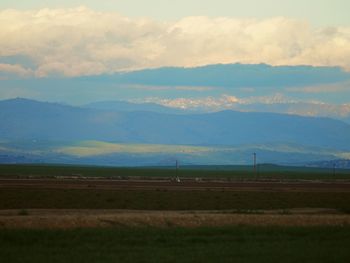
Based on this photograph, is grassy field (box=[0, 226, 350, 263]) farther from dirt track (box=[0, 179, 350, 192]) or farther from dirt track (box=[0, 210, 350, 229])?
dirt track (box=[0, 179, 350, 192])

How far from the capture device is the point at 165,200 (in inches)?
1971

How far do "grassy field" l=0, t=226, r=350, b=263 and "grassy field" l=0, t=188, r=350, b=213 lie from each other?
49.6 feet

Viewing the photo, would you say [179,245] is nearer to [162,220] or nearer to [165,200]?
[162,220]

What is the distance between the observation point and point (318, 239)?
27.3 meters

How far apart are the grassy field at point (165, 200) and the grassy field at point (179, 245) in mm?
15104

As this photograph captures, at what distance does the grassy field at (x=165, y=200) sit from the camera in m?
46.0

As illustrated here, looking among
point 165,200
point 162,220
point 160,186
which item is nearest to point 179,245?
point 162,220

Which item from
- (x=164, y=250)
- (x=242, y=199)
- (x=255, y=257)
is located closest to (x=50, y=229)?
(x=164, y=250)

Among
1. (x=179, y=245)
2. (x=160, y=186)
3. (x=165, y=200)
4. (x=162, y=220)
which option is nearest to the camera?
(x=179, y=245)

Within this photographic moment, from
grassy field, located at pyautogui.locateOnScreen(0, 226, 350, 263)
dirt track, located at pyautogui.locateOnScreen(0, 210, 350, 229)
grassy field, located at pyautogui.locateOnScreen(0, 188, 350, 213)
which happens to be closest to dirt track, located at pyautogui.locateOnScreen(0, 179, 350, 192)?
grassy field, located at pyautogui.locateOnScreen(0, 188, 350, 213)

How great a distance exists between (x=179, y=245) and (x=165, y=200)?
A: 81.5 ft

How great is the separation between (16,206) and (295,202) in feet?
56.8

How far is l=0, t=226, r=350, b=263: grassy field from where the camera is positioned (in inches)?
878

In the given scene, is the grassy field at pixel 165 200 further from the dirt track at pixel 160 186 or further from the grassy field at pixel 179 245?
the grassy field at pixel 179 245
